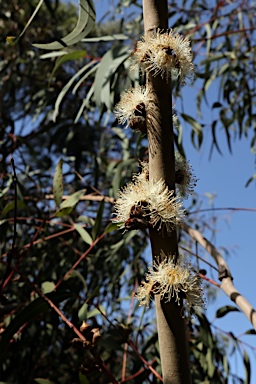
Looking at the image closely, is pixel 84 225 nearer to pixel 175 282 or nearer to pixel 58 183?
pixel 58 183

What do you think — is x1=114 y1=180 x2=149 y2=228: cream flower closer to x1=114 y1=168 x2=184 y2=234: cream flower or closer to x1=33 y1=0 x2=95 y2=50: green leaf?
x1=114 y1=168 x2=184 y2=234: cream flower

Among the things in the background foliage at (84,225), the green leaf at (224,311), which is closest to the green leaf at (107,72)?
the background foliage at (84,225)

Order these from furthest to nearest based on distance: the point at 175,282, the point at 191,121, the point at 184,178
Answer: the point at 191,121 → the point at 184,178 → the point at 175,282

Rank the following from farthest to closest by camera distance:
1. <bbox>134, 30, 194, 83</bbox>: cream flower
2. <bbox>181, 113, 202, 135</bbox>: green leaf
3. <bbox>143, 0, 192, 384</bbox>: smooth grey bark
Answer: <bbox>181, 113, 202, 135</bbox>: green leaf, <bbox>134, 30, 194, 83</bbox>: cream flower, <bbox>143, 0, 192, 384</bbox>: smooth grey bark

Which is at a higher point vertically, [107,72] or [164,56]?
[107,72]

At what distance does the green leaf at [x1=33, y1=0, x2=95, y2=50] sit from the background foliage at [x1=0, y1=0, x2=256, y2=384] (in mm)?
47

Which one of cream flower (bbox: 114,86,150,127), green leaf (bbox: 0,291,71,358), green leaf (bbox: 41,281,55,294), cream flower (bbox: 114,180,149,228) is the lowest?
green leaf (bbox: 0,291,71,358)

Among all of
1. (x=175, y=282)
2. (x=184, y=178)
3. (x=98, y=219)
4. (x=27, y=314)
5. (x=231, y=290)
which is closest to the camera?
(x=175, y=282)

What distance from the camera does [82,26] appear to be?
830mm

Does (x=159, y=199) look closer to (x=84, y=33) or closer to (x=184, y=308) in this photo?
(x=184, y=308)

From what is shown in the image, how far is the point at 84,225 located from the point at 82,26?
769 millimetres

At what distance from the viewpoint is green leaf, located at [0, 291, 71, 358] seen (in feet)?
3.01

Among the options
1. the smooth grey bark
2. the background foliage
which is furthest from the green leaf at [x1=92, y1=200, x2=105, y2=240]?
the smooth grey bark

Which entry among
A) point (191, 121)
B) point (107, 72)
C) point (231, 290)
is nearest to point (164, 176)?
point (231, 290)
